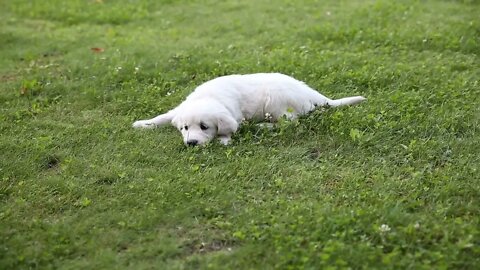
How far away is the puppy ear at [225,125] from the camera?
5.71 metres

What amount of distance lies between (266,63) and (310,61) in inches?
21.6

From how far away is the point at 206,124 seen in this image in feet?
18.7

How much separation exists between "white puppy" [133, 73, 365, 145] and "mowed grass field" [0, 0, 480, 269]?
0.17 m

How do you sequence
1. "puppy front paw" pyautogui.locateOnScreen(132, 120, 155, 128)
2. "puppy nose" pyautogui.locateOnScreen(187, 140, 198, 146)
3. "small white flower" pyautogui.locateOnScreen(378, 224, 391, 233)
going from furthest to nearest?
"puppy front paw" pyautogui.locateOnScreen(132, 120, 155, 128) < "puppy nose" pyautogui.locateOnScreen(187, 140, 198, 146) < "small white flower" pyautogui.locateOnScreen(378, 224, 391, 233)

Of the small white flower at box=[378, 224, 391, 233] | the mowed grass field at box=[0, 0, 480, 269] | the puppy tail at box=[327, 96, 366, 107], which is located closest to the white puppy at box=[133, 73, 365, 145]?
the puppy tail at box=[327, 96, 366, 107]

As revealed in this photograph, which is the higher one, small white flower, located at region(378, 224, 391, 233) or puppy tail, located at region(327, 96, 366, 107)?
puppy tail, located at region(327, 96, 366, 107)

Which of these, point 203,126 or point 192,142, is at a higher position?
point 203,126

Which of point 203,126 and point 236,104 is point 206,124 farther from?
point 236,104

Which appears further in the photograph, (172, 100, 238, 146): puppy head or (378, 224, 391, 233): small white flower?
(172, 100, 238, 146): puppy head

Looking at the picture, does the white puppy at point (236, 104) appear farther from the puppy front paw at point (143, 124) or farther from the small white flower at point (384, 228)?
the small white flower at point (384, 228)

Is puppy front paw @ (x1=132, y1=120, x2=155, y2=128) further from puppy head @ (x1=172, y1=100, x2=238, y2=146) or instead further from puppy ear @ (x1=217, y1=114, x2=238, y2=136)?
puppy ear @ (x1=217, y1=114, x2=238, y2=136)

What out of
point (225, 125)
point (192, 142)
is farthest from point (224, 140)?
point (192, 142)

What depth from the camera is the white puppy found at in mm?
5730

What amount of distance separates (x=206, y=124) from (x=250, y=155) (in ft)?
1.76
